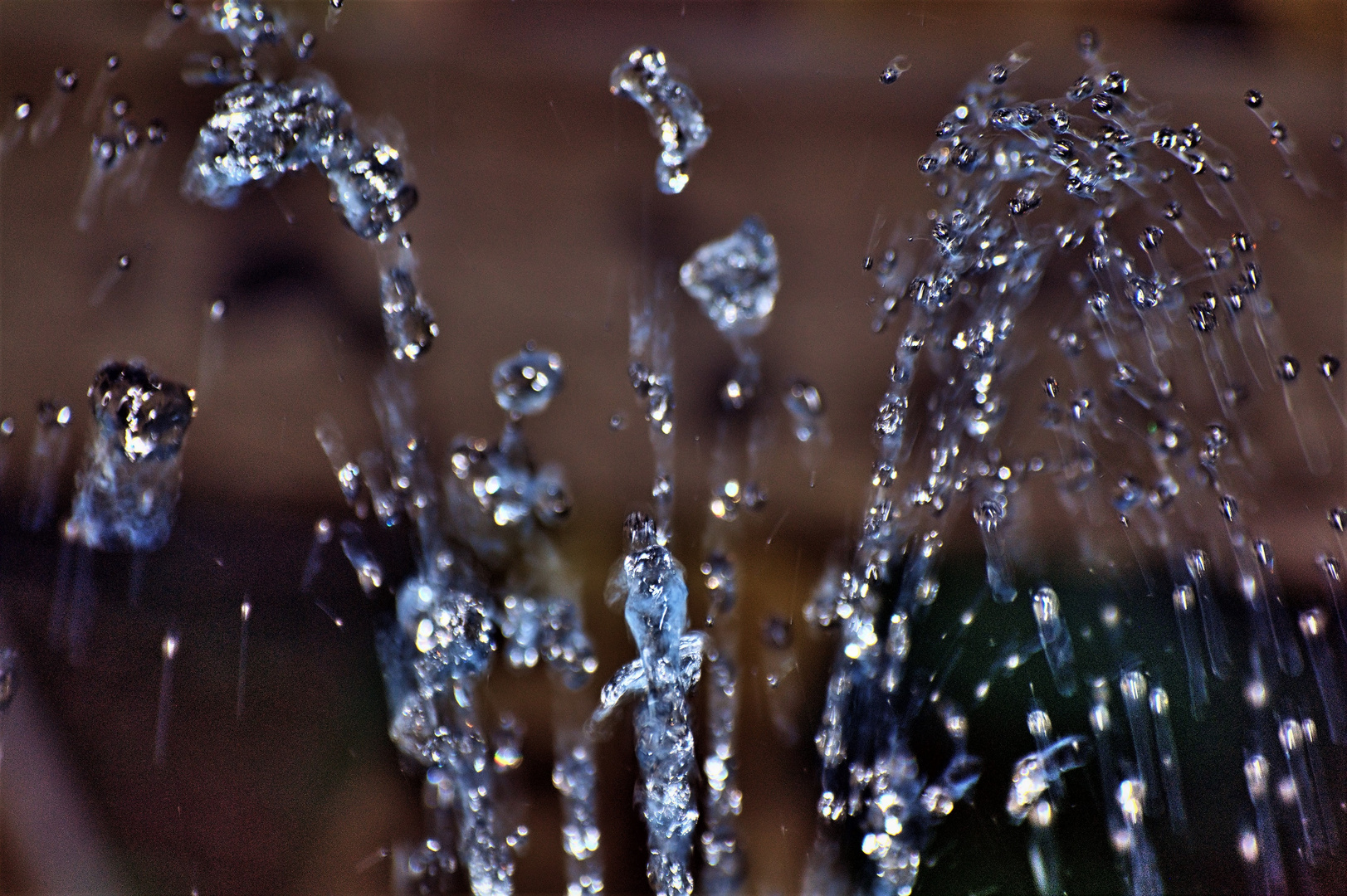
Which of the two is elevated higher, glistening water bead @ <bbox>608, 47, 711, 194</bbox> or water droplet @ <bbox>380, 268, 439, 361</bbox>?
glistening water bead @ <bbox>608, 47, 711, 194</bbox>

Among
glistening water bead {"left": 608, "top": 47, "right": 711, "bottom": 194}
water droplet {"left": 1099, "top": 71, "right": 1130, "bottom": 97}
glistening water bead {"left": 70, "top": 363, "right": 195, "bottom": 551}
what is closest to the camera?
glistening water bead {"left": 70, "top": 363, "right": 195, "bottom": 551}

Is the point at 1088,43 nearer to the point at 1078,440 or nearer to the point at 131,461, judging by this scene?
the point at 1078,440

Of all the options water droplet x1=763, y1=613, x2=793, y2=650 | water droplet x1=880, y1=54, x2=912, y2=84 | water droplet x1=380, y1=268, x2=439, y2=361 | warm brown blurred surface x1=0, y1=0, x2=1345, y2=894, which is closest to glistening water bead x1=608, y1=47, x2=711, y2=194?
warm brown blurred surface x1=0, y1=0, x2=1345, y2=894

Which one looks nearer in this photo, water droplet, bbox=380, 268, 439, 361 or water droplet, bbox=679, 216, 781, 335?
water droplet, bbox=679, 216, 781, 335

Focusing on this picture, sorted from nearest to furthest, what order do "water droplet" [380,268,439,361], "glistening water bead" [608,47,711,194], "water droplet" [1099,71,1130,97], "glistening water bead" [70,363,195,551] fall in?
"glistening water bead" [70,363,195,551]
"water droplet" [1099,71,1130,97]
"glistening water bead" [608,47,711,194]
"water droplet" [380,268,439,361]

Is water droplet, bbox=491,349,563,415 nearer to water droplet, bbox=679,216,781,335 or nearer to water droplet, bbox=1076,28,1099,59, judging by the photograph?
water droplet, bbox=679,216,781,335

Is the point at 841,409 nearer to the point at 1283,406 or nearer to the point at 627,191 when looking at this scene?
the point at 627,191

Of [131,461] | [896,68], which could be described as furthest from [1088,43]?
[131,461]
